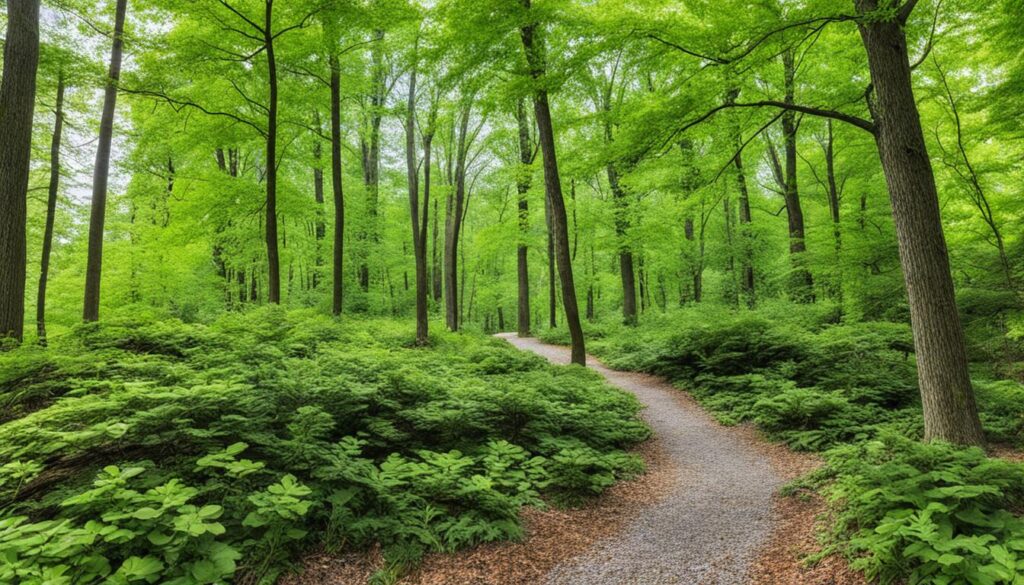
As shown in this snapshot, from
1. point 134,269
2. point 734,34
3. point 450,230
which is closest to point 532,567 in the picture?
point 734,34

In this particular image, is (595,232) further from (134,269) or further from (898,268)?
(134,269)

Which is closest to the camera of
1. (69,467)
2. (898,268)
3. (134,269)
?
(69,467)

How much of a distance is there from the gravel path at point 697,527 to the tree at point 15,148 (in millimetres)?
7994

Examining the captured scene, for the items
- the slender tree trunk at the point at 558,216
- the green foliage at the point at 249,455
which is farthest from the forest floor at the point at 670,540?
the slender tree trunk at the point at 558,216

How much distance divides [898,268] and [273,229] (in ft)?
47.2

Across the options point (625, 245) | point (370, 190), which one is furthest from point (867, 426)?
point (370, 190)

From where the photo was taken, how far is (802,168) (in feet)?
69.5

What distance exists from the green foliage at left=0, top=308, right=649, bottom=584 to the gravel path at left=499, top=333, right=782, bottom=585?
751 millimetres

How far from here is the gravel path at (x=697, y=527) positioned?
377 centimetres

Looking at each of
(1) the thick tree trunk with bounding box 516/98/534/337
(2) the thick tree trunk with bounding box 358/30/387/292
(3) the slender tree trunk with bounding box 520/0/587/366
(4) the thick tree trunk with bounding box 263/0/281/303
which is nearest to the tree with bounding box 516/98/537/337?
(1) the thick tree trunk with bounding box 516/98/534/337

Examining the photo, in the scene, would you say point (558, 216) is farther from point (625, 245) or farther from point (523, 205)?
point (523, 205)

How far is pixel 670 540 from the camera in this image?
4.30m

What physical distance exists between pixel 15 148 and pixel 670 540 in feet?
31.3

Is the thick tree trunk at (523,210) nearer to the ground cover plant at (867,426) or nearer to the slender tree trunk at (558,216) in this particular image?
the slender tree trunk at (558,216)
